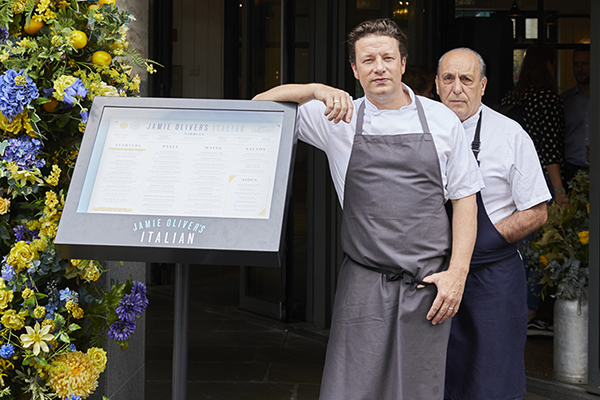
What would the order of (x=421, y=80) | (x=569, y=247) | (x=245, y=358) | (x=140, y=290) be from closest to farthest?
(x=140, y=290) → (x=569, y=247) → (x=421, y=80) → (x=245, y=358)

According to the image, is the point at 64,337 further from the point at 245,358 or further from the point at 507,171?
the point at 245,358

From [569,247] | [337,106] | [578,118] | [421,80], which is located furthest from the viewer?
[578,118]

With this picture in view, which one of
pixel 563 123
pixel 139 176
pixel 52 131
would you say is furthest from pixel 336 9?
pixel 139 176

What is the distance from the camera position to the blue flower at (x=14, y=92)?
2217 millimetres

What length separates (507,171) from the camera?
274cm

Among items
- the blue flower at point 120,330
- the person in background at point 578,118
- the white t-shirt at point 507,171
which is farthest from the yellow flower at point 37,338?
the person in background at point 578,118

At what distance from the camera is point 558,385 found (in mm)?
3941

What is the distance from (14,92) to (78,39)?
0.89 ft

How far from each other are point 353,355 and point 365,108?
0.85 metres

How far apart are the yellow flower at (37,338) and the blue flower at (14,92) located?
67 cm

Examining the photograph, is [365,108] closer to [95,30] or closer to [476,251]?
[476,251]

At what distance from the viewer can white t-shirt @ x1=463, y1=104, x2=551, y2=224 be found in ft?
8.98

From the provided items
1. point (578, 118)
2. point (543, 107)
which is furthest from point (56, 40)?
point (578, 118)

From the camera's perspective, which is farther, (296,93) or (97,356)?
(97,356)
